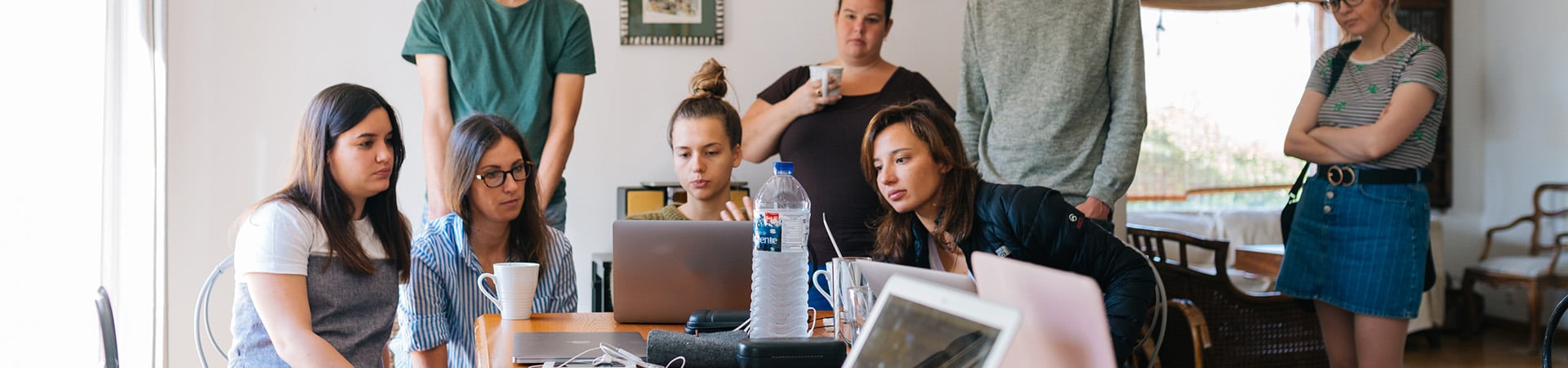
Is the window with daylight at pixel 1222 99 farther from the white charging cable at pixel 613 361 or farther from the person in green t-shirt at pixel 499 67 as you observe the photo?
the white charging cable at pixel 613 361

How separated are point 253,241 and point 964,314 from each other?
4.42 feet

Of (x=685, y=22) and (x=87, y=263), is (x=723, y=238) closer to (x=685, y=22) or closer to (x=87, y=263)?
(x=87, y=263)

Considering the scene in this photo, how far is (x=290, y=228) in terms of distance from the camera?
5.68ft

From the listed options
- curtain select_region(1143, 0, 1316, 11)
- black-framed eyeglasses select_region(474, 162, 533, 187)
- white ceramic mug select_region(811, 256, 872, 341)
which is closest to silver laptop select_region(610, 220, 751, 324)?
white ceramic mug select_region(811, 256, 872, 341)

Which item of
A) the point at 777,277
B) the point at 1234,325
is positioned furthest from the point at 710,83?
the point at 1234,325

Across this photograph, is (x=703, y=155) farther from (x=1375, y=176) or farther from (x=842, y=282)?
(x=1375, y=176)

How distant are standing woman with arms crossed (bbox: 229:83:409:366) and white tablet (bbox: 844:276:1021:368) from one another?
44.4 inches

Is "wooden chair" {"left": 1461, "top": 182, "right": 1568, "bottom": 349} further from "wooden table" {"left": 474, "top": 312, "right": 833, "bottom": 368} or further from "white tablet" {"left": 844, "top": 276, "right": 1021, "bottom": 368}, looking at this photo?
"white tablet" {"left": 844, "top": 276, "right": 1021, "bottom": 368}

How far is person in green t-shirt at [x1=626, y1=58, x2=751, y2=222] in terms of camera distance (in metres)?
2.48

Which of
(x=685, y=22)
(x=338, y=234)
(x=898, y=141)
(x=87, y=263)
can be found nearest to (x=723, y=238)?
(x=898, y=141)

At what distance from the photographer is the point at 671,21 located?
148 inches

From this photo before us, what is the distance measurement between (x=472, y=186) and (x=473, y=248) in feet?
0.41

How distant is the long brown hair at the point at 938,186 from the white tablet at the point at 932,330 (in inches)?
42.3

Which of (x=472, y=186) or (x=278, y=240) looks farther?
(x=472, y=186)
